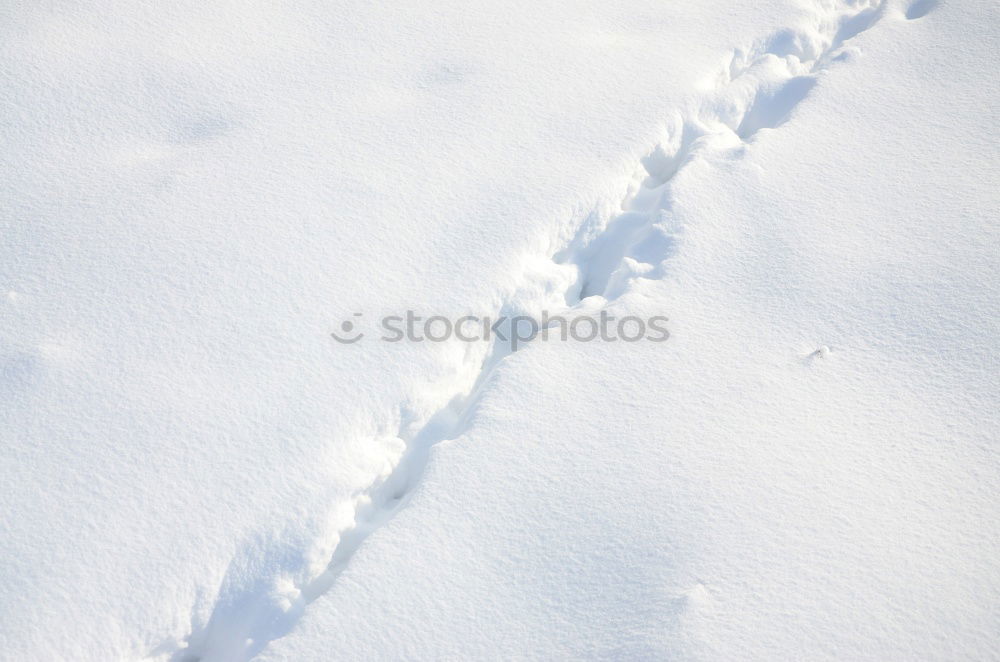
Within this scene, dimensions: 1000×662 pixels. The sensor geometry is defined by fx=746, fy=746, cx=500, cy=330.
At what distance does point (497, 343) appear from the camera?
2549 millimetres

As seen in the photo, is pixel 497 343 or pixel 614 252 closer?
pixel 497 343

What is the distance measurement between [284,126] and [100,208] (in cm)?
78

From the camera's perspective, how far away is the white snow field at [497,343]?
1.90m

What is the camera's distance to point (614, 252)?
9.26ft

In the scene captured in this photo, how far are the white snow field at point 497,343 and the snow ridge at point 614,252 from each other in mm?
14

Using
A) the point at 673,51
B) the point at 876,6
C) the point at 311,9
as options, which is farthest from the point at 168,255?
the point at 876,6

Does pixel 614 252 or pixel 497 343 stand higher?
pixel 614 252

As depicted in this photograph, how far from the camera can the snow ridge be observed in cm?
194

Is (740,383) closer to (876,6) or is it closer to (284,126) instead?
(284,126)

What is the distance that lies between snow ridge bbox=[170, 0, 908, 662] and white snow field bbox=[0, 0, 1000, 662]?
0.01 metres

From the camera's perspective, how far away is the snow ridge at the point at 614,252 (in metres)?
1.94

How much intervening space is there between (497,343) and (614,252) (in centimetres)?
62

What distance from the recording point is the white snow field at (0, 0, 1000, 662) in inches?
74.9

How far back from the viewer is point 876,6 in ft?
12.5
